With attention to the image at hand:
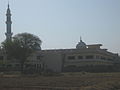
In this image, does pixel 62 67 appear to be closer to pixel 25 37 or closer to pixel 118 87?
pixel 25 37

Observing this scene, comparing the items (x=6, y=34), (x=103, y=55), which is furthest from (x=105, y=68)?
(x=6, y=34)

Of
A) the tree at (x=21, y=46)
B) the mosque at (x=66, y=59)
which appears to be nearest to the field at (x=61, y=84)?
the tree at (x=21, y=46)

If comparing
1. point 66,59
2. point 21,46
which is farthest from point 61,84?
point 66,59

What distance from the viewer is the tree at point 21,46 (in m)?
83.1

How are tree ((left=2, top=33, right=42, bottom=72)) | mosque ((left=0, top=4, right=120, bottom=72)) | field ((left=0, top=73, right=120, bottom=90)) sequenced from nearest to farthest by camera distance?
field ((left=0, top=73, right=120, bottom=90)) < tree ((left=2, top=33, right=42, bottom=72)) < mosque ((left=0, top=4, right=120, bottom=72))

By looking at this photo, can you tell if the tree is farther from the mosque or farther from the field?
the field

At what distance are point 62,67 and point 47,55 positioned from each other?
7512 mm

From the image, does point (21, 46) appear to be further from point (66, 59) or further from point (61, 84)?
point (61, 84)

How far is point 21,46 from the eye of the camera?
84250 mm

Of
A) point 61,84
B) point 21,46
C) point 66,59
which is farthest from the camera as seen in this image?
point 66,59

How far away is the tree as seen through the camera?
83.1 metres

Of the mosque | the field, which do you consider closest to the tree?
the mosque

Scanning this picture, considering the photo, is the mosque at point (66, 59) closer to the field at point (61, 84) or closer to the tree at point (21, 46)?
the tree at point (21, 46)

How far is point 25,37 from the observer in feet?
285
